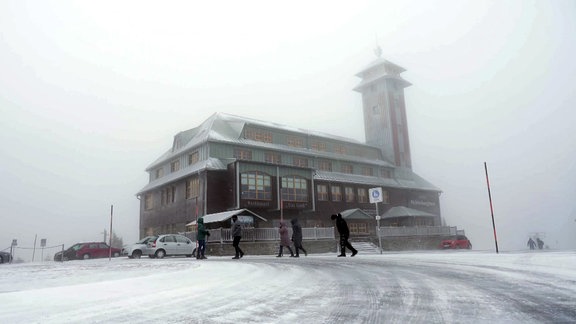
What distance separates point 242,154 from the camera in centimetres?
3544

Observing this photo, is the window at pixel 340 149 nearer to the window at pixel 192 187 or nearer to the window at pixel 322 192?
the window at pixel 322 192

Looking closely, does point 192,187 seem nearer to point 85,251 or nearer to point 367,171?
point 85,251

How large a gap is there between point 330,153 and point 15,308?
3925 cm

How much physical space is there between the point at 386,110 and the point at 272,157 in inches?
814

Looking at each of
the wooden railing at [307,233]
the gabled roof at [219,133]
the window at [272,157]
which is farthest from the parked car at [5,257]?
the window at [272,157]

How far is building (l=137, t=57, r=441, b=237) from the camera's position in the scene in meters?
32.2

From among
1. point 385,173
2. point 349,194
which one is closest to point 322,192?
point 349,194

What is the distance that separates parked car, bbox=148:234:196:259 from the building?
23.0 ft

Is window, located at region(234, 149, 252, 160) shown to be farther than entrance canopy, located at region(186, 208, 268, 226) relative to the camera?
Yes

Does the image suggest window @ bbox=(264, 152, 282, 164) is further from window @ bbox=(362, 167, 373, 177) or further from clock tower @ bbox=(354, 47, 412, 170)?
clock tower @ bbox=(354, 47, 412, 170)

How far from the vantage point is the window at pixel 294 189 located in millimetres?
33763

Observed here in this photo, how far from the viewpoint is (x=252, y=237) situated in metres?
26.8

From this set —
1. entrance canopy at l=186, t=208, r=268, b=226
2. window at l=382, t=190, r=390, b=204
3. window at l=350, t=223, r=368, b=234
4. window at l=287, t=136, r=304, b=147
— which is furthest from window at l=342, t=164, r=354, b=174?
entrance canopy at l=186, t=208, r=268, b=226

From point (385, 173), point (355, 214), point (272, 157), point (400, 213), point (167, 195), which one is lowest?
point (355, 214)
